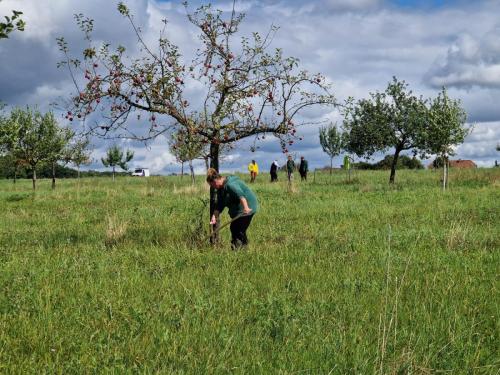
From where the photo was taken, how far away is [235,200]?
9.97m

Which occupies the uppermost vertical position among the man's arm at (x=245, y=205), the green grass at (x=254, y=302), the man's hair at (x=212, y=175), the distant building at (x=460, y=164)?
the distant building at (x=460, y=164)

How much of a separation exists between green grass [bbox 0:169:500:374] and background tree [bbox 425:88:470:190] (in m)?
19.5

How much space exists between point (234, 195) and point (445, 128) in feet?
78.9

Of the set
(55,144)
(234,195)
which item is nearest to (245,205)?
(234,195)

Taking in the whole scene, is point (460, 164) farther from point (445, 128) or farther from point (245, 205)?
point (245, 205)

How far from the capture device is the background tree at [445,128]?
3009cm

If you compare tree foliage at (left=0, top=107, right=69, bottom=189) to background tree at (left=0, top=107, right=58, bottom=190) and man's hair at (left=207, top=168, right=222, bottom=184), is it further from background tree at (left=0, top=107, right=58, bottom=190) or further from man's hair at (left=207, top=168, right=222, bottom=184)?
man's hair at (left=207, top=168, right=222, bottom=184)

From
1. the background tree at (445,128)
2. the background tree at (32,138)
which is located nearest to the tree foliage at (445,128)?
the background tree at (445,128)

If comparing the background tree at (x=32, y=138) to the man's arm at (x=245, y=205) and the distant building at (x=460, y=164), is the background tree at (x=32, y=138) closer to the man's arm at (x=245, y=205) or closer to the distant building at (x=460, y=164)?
the man's arm at (x=245, y=205)

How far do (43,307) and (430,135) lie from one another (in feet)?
96.5

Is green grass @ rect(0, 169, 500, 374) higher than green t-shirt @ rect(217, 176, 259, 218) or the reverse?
the reverse

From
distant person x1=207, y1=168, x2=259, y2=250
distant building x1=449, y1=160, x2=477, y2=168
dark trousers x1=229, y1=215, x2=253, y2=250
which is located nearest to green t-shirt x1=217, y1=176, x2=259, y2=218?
distant person x1=207, y1=168, x2=259, y2=250

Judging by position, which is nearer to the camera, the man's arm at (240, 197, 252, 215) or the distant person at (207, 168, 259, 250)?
the man's arm at (240, 197, 252, 215)

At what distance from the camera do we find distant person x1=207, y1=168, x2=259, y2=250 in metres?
9.62
